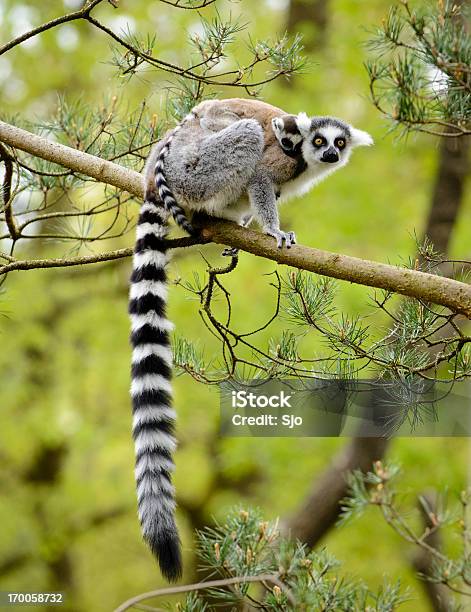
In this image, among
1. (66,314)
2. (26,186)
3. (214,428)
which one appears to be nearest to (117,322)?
(66,314)

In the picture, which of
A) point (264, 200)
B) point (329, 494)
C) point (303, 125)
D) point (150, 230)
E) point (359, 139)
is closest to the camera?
point (150, 230)

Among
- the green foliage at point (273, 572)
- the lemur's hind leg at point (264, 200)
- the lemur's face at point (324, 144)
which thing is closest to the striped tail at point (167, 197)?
the lemur's hind leg at point (264, 200)

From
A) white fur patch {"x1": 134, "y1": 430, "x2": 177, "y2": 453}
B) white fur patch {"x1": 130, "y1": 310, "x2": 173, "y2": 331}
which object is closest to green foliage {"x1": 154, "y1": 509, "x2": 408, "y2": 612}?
white fur patch {"x1": 134, "y1": 430, "x2": 177, "y2": 453}

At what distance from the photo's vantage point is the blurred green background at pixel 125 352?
7.15 meters

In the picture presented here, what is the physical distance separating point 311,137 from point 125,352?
5106mm

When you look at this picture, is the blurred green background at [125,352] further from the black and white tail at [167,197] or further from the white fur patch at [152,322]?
the white fur patch at [152,322]

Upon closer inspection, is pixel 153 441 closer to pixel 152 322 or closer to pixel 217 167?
pixel 152 322

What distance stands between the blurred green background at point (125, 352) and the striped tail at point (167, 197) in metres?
3.75

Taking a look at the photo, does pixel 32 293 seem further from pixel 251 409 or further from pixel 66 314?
pixel 251 409

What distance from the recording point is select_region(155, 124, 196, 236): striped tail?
110 inches

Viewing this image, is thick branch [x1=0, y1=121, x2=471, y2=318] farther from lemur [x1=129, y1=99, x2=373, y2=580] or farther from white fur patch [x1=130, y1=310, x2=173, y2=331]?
white fur patch [x1=130, y1=310, x2=173, y2=331]

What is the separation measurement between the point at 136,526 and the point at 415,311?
6.95 meters

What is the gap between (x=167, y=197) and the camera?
2828mm

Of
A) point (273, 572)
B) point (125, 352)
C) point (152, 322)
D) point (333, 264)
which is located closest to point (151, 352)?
point (152, 322)
